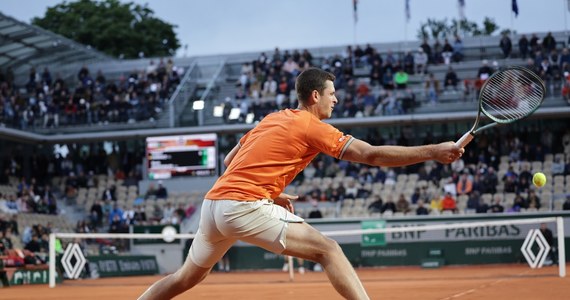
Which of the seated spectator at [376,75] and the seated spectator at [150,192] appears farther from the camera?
the seated spectator at [150,192]

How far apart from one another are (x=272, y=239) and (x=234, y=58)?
3542 cm

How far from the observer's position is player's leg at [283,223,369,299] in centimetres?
690

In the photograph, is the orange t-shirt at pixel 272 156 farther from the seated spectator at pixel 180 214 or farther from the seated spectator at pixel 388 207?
the seated spectator at pixel 180 214

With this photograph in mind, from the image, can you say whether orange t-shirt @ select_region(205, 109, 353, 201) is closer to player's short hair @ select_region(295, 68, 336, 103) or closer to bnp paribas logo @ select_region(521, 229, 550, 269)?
player's short hair @ select_region(295, 68, 336, 103)

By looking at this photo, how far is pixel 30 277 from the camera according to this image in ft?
78.1

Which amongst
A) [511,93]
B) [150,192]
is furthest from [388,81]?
[511,93]

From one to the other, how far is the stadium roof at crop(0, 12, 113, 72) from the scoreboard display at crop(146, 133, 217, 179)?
698 cm

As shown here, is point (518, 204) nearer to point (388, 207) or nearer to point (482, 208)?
point (482, 208)

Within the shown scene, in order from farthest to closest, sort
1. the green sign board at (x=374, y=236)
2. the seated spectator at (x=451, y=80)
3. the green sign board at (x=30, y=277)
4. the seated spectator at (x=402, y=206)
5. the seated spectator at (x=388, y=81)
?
the seated spectator at (x=388, y=81)
the seated spectator at (x=451, y=80)
the seated spectator at (x=402, y=206)
the green sign board at (x=374, y=236)
the green sign board at (x=30, y=277)

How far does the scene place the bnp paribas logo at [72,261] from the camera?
23516 mm

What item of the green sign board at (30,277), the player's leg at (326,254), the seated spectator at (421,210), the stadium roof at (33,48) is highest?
the stadium roof at (33,48)

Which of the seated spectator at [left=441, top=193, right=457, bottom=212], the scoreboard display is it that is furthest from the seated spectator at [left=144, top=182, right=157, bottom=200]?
the seated spectator at [left=441, top=193, right=457, bottom=212]

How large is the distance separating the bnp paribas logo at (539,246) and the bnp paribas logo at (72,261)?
37.3 ft

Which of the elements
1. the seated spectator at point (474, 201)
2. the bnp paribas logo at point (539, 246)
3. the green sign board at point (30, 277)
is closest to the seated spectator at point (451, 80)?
the seated spectator at point (474, 201)
